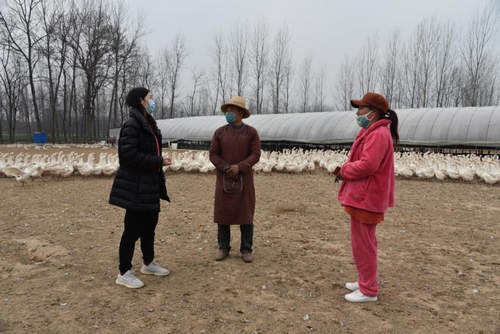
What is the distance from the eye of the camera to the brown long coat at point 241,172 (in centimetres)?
366

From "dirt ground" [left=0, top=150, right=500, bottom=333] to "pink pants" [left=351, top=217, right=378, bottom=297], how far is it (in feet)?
0.55

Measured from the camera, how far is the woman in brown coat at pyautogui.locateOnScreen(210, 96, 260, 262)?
366 cm

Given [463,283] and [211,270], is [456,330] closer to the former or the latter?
[463,283]

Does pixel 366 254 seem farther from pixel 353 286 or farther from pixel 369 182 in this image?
pixel 369 182

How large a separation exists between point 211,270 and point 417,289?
2111 mm

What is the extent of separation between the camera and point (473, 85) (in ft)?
86.6

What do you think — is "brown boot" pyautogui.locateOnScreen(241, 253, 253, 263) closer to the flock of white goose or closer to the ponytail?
the ponytail

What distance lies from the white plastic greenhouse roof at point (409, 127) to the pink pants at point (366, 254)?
15.5 meters

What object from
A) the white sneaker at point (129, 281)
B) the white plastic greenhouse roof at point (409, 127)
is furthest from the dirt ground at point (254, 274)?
the white plastic greenhouse roof at point (409, 127)

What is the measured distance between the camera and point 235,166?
11.8ft

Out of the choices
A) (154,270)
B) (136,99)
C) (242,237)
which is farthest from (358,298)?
(136,99)

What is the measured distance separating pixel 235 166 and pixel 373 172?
4.92ft

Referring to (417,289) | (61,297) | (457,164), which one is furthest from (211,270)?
(457,164)

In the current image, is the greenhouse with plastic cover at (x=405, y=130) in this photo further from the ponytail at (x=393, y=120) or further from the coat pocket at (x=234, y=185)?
the coat pocket at (x=234, y=185)
